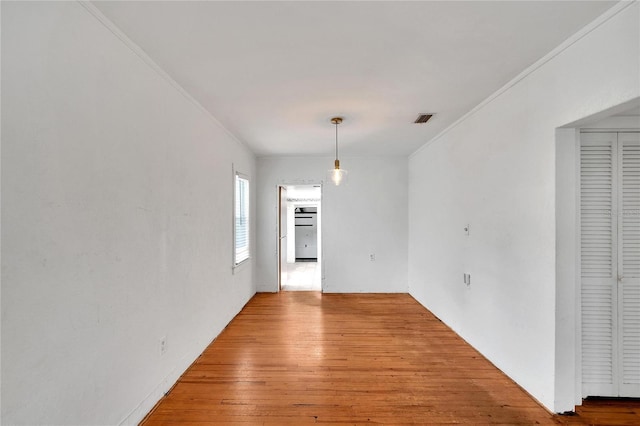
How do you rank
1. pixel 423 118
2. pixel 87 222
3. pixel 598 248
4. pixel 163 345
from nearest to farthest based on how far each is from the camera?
pixel 87 222 < pixel 598 248 < pixel 163 345 < pixel 423 118

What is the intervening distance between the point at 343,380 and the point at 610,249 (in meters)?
2.34

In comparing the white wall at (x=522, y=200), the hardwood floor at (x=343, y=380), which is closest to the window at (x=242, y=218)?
the hardwood floor at (x=343, y=380)

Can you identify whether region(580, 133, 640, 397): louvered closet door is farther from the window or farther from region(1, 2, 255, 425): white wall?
the window

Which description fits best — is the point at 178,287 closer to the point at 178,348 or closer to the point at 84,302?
the point at 178,348

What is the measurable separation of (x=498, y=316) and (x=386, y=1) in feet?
8.90

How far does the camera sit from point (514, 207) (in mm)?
2414

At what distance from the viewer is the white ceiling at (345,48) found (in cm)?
156

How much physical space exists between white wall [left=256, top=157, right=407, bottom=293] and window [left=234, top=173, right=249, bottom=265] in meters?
0.61

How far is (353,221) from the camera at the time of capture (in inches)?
215

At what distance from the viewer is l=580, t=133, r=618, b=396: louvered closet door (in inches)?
82.1

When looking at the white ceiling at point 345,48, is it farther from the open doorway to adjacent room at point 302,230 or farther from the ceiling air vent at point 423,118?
the open doorway to adjacent room at point 302,230

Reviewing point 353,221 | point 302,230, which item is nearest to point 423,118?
point 353,221

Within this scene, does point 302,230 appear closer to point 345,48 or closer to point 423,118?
point 423,118

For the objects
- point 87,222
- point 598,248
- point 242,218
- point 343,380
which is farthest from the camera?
point 242,218
